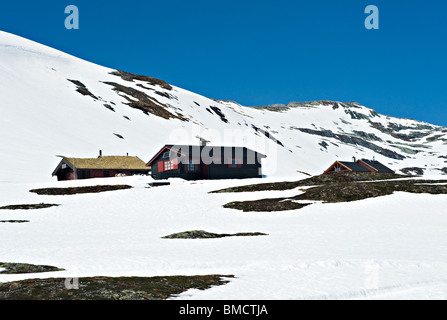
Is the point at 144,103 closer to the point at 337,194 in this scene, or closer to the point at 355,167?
the point at 355,167

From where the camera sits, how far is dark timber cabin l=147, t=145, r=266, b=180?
61.9 m

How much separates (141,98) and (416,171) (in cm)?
12960

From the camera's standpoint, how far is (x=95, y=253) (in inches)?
703

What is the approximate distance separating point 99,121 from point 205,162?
46267 mm

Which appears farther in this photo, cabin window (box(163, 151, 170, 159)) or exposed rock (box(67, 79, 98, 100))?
exposed rock (box(67, 79, 98, 100))

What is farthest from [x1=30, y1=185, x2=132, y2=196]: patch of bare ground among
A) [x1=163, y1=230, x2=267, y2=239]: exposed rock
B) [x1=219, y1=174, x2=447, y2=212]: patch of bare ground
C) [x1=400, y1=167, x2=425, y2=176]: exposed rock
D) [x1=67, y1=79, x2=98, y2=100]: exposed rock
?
[x1=400, y1=167, x2=425, y2=176]: exposed rock

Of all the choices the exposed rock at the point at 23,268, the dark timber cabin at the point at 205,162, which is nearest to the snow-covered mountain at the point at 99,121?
the dark timber cabin at the point at 205,162

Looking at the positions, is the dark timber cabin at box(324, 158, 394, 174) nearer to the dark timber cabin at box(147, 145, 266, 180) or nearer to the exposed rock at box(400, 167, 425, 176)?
the dark timber cabin at box(147, 145, 266, 180)

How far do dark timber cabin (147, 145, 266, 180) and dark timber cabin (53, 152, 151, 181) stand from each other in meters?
5.15

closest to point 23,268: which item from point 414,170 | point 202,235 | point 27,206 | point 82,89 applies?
point 202,235

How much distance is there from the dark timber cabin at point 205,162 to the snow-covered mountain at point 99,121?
1895 centimetres

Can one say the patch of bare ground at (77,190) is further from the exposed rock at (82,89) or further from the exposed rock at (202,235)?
the exposed rock at (82,89)
